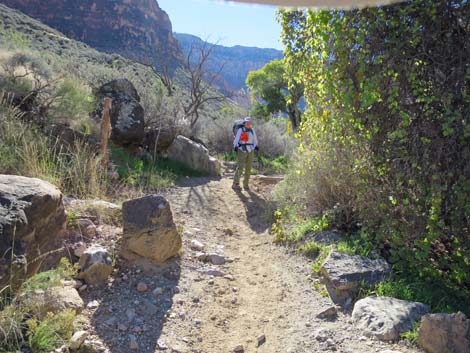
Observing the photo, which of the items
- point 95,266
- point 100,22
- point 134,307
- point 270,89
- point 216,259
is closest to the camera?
point 134,307

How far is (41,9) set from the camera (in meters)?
43.6

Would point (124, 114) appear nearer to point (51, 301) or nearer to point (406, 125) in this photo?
point (51, 301)

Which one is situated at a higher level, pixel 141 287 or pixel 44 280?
pixel 44 280

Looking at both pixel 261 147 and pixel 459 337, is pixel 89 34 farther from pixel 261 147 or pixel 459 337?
pixel 459 337

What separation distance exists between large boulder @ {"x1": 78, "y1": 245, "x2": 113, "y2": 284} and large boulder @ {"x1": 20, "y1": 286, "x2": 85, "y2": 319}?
428 mm

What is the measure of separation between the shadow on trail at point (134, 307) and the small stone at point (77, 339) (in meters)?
0.21

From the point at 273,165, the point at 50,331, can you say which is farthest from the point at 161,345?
the point at 273,165

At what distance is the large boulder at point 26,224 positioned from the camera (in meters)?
2.95

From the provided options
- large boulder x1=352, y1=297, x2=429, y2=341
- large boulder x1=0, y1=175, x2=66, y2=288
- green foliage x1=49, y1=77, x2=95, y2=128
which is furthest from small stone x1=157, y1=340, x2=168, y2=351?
green foliage x1=49, y1=77, x2=95, y2=128

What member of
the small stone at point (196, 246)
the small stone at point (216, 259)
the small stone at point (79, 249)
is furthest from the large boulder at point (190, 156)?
the small stone at point (79, 249)

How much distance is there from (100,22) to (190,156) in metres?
41.1

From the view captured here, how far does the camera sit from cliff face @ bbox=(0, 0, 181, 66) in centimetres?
3968

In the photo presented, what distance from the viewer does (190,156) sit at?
10703 mm

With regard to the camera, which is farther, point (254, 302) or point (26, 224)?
point (254, 302)
